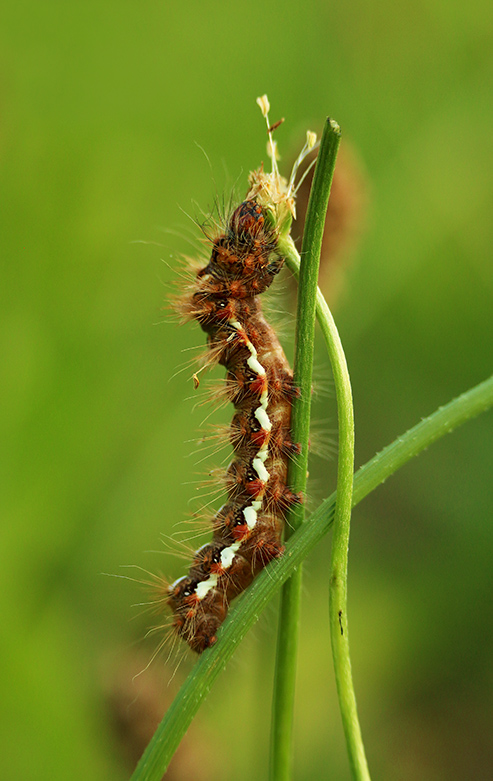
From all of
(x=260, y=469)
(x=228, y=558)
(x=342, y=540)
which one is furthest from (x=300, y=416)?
(x=228, y=558)

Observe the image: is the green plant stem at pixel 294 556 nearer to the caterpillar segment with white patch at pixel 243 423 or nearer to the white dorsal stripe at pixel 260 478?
the caterpillar segment with white patch at pixel 243 423

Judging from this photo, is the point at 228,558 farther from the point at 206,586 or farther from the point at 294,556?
the point at 294,556

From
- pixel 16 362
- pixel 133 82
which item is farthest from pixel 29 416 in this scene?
pixel 133 82

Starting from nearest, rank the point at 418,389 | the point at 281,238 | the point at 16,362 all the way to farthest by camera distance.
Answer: the point at 281,238, the point at 16,362, the point at 418,389

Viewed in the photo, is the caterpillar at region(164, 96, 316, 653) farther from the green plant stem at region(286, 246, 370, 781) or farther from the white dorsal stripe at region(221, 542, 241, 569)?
the green plant stem at region(286, 246, 370, 781)

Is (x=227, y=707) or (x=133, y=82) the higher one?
(x=133, y=82)

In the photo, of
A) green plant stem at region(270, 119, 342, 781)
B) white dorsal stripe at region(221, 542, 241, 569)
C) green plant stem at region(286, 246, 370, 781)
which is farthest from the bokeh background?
green plant stem at region(286, 246, 370, 781)

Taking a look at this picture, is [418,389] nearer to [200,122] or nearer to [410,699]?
[410,699]
